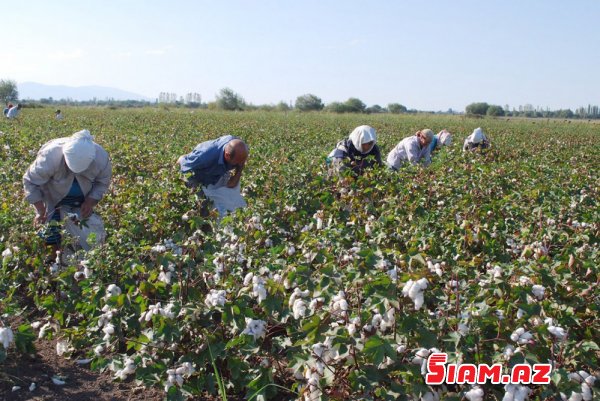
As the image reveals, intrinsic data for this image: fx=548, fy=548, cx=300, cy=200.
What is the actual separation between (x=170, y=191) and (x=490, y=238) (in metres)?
2.20

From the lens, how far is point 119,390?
8.05 feet

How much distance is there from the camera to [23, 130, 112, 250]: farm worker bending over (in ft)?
11.6

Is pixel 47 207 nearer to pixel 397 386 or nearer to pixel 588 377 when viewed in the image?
pixel 397 386

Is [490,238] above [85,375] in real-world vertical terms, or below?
above

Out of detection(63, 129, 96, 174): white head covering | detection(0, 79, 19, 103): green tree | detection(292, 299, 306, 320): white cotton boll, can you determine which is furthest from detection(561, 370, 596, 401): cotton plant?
detection(0, 79, 19, 103): green tree

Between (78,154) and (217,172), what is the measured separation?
1095 millimetres

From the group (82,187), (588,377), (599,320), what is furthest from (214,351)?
(82,187)

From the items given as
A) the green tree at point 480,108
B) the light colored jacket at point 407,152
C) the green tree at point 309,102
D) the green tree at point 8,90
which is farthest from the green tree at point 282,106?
the light colored jacket at point 407,152

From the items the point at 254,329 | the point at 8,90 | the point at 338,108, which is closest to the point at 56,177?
the point at 254,329

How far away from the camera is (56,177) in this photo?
368 centimetres

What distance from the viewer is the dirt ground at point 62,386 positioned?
2.38 m

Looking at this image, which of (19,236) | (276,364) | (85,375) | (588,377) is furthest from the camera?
(19,236)

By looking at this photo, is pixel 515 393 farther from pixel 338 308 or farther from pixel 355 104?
pixel 355 104

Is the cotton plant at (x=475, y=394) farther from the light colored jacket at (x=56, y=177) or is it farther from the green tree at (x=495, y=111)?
the green tree at (x=495, y=111)
